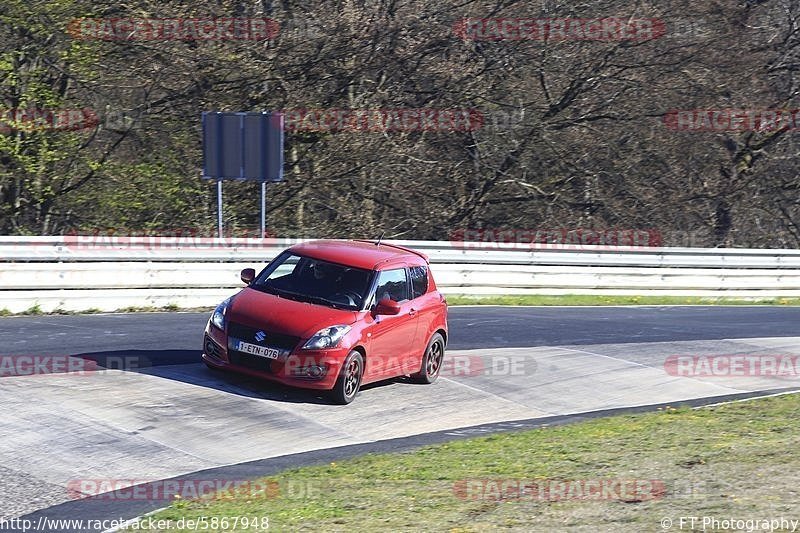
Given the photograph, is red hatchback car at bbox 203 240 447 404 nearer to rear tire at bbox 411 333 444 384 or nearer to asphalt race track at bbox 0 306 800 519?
rear tire at bbox 411 333 444 384

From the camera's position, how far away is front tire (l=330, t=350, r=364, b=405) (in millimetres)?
10969

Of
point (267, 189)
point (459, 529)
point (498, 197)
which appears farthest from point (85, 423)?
point (498, 197)

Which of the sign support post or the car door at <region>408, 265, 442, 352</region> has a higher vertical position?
the sign support post

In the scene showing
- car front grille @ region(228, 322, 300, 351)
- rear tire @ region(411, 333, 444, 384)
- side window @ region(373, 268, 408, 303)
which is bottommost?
rear tire @ region(411, 333, 444, 384)

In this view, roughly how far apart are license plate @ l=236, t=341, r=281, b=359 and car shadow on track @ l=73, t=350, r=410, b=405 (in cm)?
48

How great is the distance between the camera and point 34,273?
15.3 m

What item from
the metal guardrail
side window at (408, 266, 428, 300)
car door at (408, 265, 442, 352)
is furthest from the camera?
the metal guardrail

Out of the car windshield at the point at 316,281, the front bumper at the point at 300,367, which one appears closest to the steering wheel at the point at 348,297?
the car windshield at the point at 316,281

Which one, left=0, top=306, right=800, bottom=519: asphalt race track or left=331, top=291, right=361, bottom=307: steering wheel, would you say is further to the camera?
left=331, top=291, right=361, bottom=307: steering wheel

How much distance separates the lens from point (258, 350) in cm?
1088

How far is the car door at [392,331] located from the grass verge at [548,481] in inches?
67.4

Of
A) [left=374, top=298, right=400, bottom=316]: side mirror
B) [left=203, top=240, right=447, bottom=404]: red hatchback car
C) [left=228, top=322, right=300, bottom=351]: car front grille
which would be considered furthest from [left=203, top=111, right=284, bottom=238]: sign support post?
[left=228, top=322, right=300, bottom=351]: car front grille

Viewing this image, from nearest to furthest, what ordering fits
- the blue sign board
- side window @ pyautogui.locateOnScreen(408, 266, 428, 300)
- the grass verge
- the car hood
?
the grass verge → the car hood → side window @ pyautogui.locateOnScreen(408, 266, 428, 300) → the blue sign board

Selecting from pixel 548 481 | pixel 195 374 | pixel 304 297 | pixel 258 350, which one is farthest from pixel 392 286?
pixel 548 481
